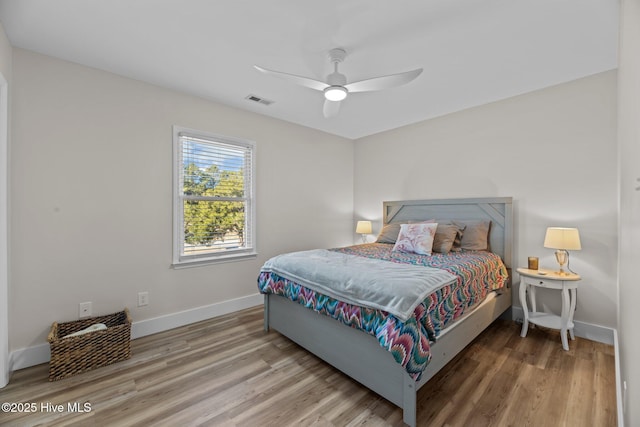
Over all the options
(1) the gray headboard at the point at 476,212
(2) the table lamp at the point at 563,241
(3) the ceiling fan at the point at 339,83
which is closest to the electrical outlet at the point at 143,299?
(3) the ceiling fan at the point at 339,83

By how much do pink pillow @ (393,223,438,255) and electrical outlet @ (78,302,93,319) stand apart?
3.09 metres

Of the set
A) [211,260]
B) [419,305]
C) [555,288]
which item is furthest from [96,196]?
[555,288]

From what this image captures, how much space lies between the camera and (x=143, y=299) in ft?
8.98

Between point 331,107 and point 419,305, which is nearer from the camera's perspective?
point 419,305

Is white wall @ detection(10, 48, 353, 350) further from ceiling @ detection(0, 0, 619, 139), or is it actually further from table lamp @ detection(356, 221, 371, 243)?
table lamp @ detection(356, 221, 371, 243)

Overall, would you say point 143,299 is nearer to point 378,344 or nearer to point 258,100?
point 378,344

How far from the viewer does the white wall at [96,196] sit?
220 cm

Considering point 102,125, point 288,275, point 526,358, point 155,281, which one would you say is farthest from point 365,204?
point 102,125

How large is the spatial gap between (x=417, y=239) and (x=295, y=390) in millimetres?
1982

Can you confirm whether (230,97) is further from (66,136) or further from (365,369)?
(365,369)

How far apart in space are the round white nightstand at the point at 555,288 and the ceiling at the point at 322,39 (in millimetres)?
1886

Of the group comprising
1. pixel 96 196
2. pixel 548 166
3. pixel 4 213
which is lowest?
pixel 4 213

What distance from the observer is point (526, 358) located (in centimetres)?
231

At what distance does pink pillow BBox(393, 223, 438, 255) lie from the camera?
3.03m
